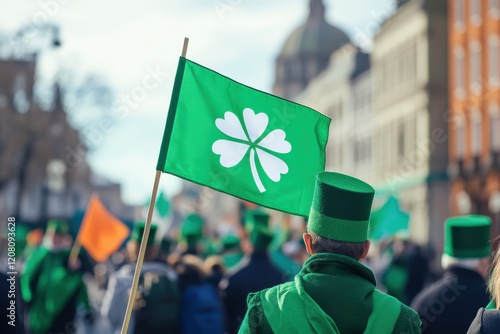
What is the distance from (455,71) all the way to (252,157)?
43.8 m

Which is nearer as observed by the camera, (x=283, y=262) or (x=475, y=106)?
(x=283, y=262)

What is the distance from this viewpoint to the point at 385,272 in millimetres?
17047

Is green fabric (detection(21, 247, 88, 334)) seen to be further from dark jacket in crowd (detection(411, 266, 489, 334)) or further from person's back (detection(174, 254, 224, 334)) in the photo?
dark jacket in crowd (detection(411, 266, 489, 334))

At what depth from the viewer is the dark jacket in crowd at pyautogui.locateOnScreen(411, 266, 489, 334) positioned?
19.7ft

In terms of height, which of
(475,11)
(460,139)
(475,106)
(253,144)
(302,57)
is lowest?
(253,144)

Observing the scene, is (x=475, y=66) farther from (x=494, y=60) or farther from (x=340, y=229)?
(x=340, y=229)

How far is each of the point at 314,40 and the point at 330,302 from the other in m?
130

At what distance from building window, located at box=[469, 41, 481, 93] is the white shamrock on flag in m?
40.4

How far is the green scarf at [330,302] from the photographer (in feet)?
12.2

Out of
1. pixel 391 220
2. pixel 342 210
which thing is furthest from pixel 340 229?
pixel 391 220

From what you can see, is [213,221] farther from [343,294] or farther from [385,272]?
[343,294]

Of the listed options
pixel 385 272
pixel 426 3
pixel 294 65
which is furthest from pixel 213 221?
pixel 385 272

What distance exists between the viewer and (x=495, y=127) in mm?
43281

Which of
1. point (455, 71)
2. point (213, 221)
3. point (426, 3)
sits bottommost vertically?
point (213, 221)
